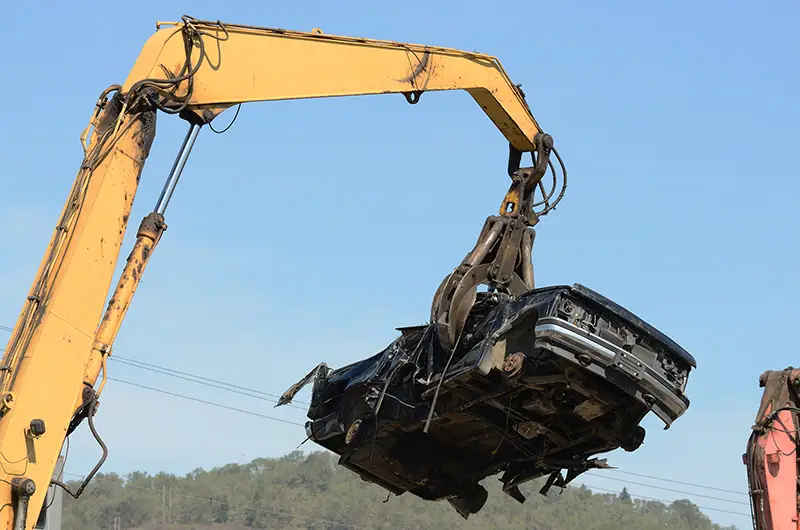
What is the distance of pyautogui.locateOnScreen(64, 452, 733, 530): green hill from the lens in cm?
7119

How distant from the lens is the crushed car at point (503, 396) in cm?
1069

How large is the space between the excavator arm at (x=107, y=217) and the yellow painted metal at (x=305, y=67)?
11 millimetres

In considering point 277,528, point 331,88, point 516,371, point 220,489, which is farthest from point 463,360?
point 220,489

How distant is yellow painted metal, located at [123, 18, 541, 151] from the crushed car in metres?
2.20

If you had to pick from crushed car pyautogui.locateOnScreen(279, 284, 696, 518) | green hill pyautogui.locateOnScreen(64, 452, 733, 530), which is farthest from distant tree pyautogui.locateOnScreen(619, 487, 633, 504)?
crushed car pyautogui.locateOnScreen(279, 284, 696, 518)

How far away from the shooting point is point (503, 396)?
38.5 feet

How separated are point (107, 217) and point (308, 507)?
70.4m

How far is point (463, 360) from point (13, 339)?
14.9ft

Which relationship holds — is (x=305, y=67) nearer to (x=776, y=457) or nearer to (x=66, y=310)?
(x=66, y=310)

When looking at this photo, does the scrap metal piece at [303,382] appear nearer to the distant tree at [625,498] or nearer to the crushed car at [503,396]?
the crushed car at [503,396]

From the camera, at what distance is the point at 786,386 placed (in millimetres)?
12008

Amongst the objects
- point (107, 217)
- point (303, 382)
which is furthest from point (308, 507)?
point (107, 217)

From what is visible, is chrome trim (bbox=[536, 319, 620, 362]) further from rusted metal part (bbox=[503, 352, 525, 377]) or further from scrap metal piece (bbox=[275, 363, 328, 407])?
scrap metal piece (bbox=[275, 363, 328, 407])

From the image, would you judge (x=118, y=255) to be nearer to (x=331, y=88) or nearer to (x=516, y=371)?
(x=331, y=88)
